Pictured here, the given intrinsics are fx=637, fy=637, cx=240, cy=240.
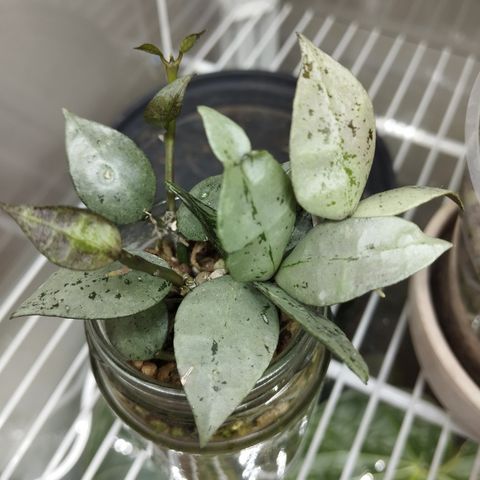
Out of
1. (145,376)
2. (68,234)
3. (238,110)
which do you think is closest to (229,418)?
(145,376)

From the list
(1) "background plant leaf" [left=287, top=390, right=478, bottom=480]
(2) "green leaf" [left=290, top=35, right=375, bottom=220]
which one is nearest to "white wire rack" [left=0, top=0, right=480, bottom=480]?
(1) "background plant leaf" [left=287, top=390, right=478, bottom=480]

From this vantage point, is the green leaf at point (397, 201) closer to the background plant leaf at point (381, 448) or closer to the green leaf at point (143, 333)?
the green leaf at point (143, 333)

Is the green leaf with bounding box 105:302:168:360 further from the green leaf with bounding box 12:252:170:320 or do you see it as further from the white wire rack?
the white wire rack

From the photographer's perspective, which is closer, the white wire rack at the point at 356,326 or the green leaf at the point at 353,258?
the green leaf at the point at 353,258

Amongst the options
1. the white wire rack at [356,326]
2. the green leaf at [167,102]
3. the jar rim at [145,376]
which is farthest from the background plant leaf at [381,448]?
the green leaf at [167,102]

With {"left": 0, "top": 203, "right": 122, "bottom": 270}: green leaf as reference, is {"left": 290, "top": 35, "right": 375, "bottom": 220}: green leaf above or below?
below

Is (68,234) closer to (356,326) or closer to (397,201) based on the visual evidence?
(397,201)

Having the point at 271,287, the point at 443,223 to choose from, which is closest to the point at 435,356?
the point at 443,223
